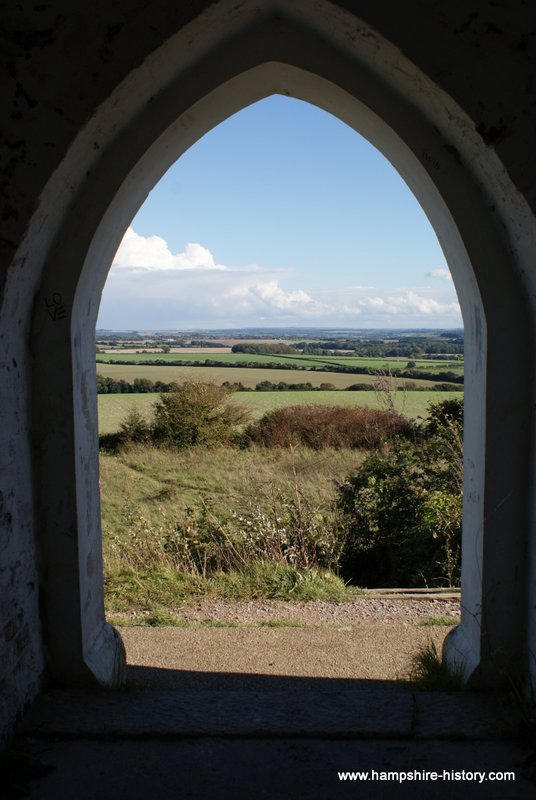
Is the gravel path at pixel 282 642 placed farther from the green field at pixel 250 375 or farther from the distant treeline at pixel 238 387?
the green field at pixel 250 375

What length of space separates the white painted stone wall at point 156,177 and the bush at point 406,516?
14.4ft

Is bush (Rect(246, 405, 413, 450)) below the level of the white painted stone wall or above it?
below

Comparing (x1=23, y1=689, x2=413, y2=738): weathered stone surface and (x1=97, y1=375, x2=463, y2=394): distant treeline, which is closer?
(x1=23, y1=689, x2=413, y2=738): weathered stone surface

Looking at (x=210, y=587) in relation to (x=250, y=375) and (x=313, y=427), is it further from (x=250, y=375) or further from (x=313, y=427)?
(x=250, y=375)

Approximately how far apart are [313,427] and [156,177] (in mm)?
17496

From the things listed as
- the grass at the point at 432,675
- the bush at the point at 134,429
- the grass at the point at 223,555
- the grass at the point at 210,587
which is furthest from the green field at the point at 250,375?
the grass at the point at 432,675

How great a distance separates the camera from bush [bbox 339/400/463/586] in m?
7.06

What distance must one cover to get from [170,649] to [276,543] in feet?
8.56

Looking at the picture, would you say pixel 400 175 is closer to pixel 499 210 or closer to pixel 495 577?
pixel 499 210

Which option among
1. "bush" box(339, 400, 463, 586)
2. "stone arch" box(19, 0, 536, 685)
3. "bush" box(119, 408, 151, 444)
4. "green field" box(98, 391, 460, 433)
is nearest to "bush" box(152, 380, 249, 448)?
"bush" box(119, 408, 151, 444)

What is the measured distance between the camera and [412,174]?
8.93ft

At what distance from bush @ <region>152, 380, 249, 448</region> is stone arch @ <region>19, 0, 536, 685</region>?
56.9ft

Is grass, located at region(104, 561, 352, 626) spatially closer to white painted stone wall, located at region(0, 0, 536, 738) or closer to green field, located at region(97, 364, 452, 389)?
white painted stone wall, located at region(0, 0, 536, 738)

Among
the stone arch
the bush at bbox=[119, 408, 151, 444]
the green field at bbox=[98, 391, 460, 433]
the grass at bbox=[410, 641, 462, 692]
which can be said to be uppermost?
the stone arch
